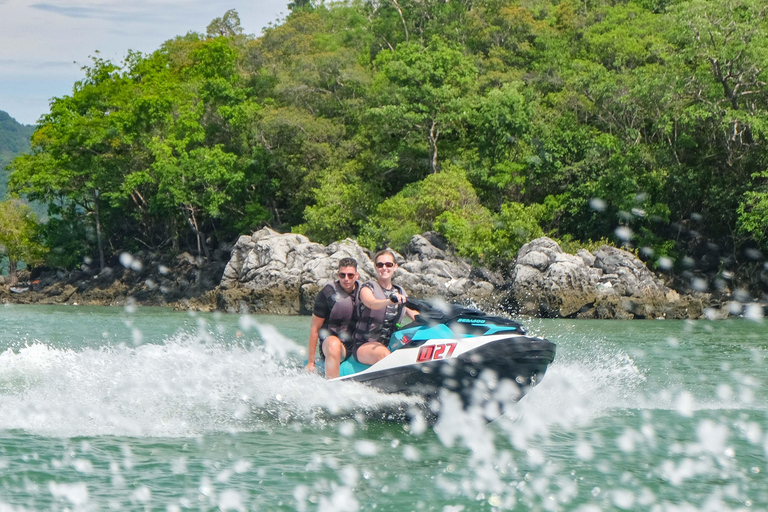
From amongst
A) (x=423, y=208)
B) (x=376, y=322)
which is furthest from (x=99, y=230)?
(x=376, y=322)

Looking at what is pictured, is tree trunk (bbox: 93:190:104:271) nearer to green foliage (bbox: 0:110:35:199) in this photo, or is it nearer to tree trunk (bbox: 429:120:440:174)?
tree trunk (bbox: 429:120:440:174)

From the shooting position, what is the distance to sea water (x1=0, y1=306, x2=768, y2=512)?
6.05 meters

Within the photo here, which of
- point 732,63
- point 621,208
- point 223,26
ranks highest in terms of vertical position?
point 223,26

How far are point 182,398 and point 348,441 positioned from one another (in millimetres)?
2104

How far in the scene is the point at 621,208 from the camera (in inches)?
1200

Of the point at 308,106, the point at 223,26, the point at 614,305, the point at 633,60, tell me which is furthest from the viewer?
the point at 223,26

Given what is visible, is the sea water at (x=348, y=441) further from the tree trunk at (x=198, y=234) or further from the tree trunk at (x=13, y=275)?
the tree trunk at (x=13, y=275)

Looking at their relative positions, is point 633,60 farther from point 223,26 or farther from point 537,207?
point 223,26

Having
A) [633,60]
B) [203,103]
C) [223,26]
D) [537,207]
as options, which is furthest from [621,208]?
[223,26]

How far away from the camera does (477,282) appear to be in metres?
28.9

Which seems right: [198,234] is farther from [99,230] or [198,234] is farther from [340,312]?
[340,312]

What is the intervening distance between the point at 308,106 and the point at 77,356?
29.1 m

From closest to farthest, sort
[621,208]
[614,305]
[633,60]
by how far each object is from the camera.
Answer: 1. [614,305]
2. [621,208]
3. [633,60]

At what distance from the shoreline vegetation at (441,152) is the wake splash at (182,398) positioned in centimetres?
1715
